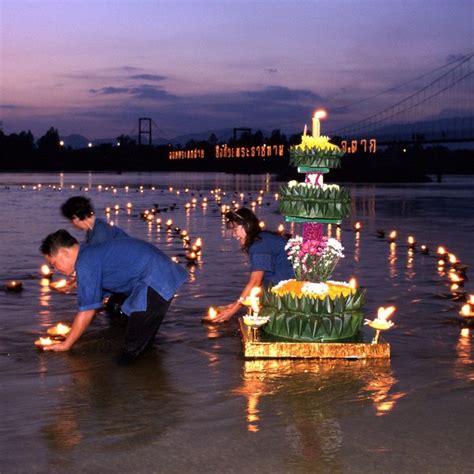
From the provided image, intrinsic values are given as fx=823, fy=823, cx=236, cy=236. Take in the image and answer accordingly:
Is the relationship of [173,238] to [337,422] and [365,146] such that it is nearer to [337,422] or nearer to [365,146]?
[337,422]

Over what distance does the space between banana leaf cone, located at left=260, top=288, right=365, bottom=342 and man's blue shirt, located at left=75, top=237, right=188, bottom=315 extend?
3.51 feet

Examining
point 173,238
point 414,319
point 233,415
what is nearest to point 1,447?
point 233,415

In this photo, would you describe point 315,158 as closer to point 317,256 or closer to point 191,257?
point 317,256

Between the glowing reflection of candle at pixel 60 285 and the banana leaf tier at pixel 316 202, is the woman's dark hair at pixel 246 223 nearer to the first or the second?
the banana leaf tier at pixel 316 202

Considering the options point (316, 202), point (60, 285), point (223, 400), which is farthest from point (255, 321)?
point (60, 285)

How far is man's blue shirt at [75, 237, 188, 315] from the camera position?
7.32 metres

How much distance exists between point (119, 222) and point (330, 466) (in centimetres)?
2222

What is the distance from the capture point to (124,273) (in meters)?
7.66

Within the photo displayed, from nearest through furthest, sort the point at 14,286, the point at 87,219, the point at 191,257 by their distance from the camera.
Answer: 1. the point at 87,219
2. the point at 14,286
3. the point at 191,257

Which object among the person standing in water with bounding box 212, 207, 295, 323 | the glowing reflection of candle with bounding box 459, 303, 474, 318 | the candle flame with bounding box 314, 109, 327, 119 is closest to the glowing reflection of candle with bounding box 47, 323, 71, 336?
the person standing in water with bounding box 212, 207, 295, 323

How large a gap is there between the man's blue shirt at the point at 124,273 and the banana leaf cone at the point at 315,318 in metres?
1.07

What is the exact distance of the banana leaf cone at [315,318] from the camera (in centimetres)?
803

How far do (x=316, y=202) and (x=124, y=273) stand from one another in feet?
6.44

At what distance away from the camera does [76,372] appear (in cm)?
755
